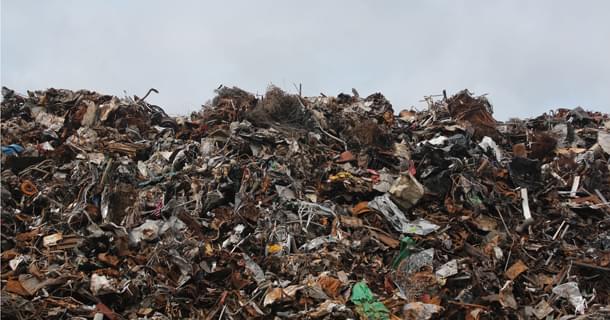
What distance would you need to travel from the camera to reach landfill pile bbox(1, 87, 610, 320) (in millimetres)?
6695

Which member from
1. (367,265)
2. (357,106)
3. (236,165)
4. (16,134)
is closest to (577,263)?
(367,265)

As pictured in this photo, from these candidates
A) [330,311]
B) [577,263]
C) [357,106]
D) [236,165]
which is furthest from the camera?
[357,106]

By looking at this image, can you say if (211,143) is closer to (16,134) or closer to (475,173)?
(16,134)

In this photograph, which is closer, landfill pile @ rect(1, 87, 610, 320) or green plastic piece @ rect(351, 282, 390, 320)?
green plastic piece @ rect(351, 282, 390, 320)

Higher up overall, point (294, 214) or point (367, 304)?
point (294, 214)

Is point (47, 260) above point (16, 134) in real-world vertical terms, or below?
below

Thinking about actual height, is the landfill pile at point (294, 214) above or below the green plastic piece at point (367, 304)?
above

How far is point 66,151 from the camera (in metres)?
9.51

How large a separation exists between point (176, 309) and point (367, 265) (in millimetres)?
2386

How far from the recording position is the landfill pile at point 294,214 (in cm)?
670

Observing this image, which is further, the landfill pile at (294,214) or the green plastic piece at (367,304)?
the landfill pile at (294,214)

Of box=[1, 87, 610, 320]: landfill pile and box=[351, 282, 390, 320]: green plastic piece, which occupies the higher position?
box=[1, 87, 610, 320]: landfill pile

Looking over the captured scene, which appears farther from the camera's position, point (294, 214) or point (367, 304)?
point (294, 214)

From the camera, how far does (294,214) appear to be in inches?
318
